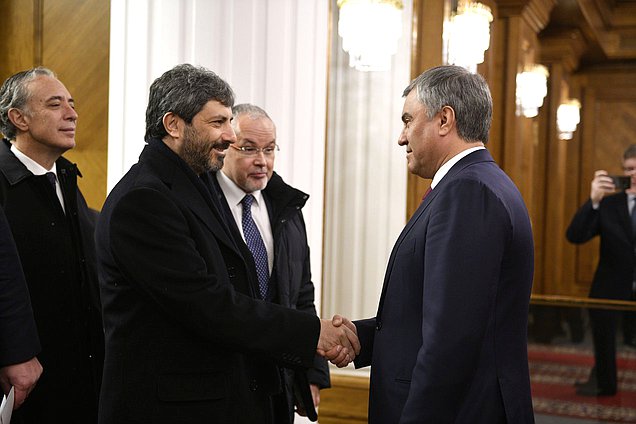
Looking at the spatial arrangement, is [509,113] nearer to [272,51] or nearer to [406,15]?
[406,15]

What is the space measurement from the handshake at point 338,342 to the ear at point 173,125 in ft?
2.33

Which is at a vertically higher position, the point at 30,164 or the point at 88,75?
the point at 88,75

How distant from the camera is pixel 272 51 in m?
4.29

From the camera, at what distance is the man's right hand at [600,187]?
5.69 meters

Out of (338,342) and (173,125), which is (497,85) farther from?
(173,125)

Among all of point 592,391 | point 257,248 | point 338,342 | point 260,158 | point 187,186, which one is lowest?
point 592,391

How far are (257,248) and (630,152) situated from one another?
3553 millimetres

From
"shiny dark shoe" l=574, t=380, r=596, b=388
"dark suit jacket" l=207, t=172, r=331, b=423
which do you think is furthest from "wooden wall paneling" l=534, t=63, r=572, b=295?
"dark suit jacket" l=207, t=172, r=331, b=423

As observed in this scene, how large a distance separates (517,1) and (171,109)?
384 centimetres

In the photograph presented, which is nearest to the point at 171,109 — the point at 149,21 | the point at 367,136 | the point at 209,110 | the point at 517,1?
the point at 209,110

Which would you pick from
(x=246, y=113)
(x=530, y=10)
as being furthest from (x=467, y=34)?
(x=246, y=113)

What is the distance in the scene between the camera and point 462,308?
2002 mm

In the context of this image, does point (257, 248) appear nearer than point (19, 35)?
Yes

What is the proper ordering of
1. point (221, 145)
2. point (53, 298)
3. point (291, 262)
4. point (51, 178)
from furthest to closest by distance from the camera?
point (291, 262) < point (51, 178) < point (53, 298) < point (221, 145)
